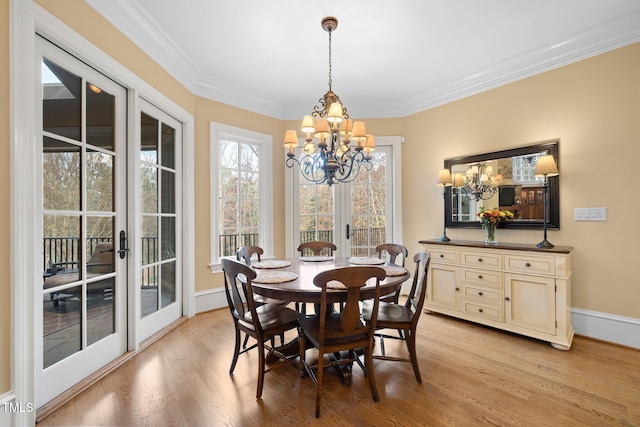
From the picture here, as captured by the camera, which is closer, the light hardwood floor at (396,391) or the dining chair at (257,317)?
the light hardwood floor at (396,391)

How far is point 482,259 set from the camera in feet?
10.1

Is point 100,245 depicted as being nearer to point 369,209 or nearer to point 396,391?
point 396,391

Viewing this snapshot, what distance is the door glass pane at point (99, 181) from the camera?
7.14 ft

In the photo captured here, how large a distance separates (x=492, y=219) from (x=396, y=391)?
2.11 meters

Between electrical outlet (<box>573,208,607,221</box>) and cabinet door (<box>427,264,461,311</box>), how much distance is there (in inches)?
47.2

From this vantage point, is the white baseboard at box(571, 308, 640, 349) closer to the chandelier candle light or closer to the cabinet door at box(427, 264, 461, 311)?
the chandelier candle light

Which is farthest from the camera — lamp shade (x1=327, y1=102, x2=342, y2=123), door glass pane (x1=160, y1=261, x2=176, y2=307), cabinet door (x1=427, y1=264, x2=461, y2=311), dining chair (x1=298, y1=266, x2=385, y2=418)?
cabinet door (x1=427, y1=264, x2=461, y2=311)

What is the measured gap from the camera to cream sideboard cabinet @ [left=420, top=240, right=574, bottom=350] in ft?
8.59

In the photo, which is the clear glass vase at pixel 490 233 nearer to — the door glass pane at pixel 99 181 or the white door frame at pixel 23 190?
the door glass pane at pixel 99 181

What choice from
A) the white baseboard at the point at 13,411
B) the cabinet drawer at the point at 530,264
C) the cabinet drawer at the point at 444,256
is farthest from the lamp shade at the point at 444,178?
the white baseboard at the point at 13,411

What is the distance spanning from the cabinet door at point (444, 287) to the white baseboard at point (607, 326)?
1.04 metres

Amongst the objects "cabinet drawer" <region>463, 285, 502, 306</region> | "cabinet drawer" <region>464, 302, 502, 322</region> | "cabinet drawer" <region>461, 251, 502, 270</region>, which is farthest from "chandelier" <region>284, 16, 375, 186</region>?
"cabinet drawer" <region>464, 302, 502, 322</region>

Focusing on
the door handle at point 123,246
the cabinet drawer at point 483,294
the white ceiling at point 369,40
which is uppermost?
the white ceiling at point 369,40

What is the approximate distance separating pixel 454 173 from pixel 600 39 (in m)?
1.72
